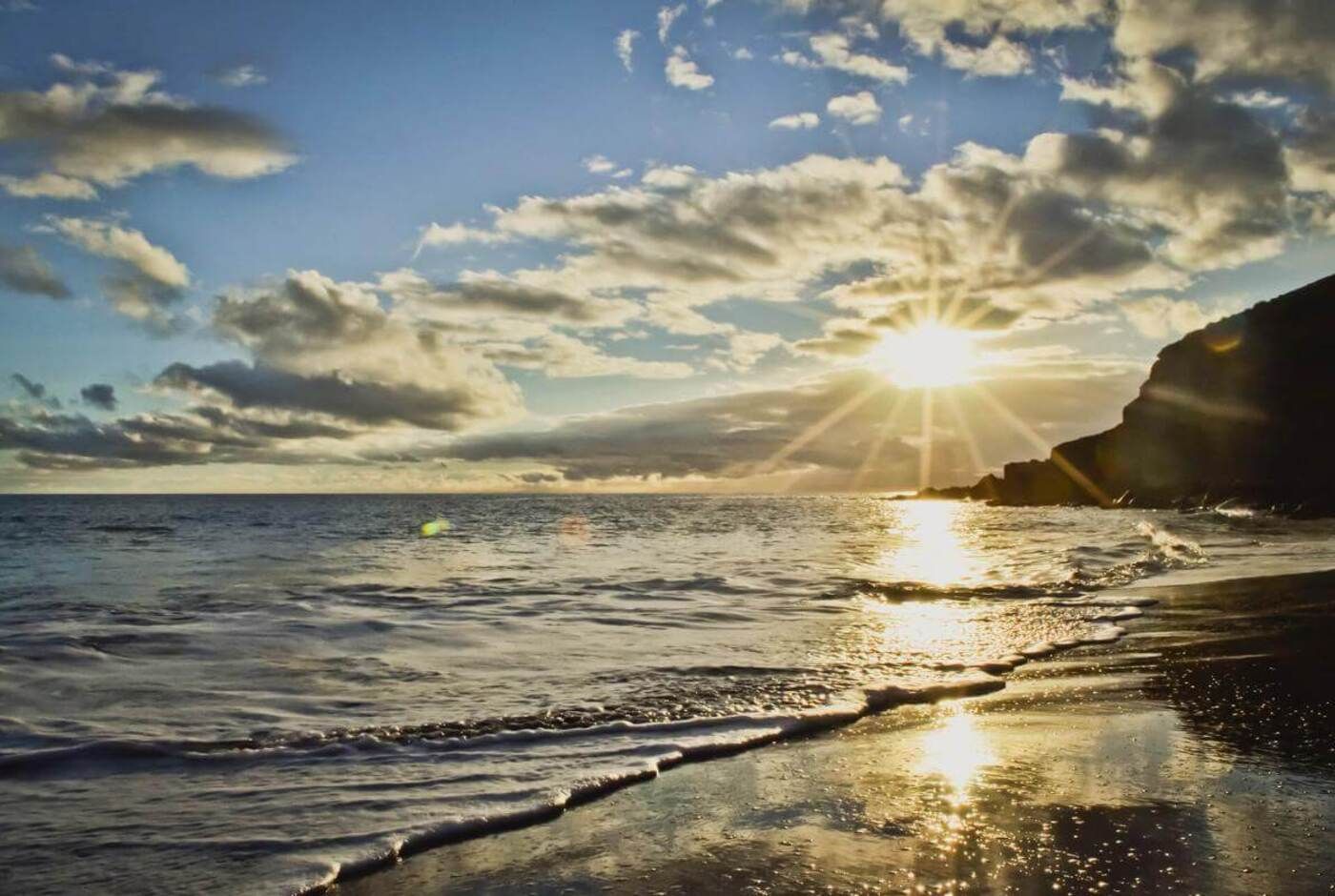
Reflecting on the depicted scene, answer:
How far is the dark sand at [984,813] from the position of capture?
13.2 ft

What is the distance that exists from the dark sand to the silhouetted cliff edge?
187ft

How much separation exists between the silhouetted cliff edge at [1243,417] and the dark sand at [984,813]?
5695 cm

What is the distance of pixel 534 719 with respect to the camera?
769 cm

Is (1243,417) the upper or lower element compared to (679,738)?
upper

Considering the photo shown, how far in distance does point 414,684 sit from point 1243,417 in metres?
83.7

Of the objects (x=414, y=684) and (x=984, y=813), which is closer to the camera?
(x=984, y=813)

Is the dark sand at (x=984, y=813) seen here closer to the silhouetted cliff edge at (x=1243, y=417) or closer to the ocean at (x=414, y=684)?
the ocean at (x=414, y=684)

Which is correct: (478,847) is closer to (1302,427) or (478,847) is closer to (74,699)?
(74,699)

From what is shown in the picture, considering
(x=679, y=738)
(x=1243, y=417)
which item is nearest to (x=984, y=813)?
(x=679, y=738)

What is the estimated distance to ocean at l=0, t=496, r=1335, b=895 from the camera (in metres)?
5.21

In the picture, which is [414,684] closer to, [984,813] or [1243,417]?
[984,813]

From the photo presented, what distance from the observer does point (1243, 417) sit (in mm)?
73500

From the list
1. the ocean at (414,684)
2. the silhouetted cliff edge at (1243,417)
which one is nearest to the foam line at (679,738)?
the ocean at (414,684)

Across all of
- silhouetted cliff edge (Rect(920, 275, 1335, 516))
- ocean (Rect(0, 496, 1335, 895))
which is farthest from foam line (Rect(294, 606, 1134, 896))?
silhouetted cliff edge (Rect(920, 275, 1335, 516))
